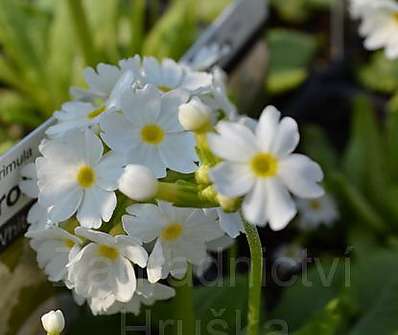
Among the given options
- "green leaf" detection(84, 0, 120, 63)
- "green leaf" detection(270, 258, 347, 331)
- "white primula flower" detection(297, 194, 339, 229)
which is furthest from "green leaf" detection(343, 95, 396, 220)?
"green leaf" detection(84, 0, 120, 63)

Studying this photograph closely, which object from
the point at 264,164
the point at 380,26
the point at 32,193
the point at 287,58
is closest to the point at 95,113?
the point at 32,193

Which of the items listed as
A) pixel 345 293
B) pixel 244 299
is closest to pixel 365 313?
pixel 345 293

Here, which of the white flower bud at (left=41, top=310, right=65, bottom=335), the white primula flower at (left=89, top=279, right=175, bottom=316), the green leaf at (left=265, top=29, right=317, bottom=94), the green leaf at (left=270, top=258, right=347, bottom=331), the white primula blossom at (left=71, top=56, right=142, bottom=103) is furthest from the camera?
the green leaf at (left=265, top=29, right=317, bottom=94)

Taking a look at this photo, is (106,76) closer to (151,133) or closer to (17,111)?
(151,133)

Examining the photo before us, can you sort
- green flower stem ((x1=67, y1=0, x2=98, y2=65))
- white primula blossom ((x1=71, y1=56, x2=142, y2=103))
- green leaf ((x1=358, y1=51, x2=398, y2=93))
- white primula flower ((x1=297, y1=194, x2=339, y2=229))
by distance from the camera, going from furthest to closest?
green leaf ((x1=358, y1=51, x2=398, y2=93)) < white primula flower ((x1=297, y1=194, x2=339, y2=229)) < green flower stem ((x1=67, y1=0, x2=98, y2=65)) < white primula blossom ((x1=71, y1=56, x2=142, y2=103))

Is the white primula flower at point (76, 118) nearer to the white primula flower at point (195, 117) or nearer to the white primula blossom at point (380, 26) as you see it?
the white primula flower at point (195, 117)

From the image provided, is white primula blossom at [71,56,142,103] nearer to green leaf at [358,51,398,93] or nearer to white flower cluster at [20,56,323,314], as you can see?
white flower cluster at [20,56,323,314]
